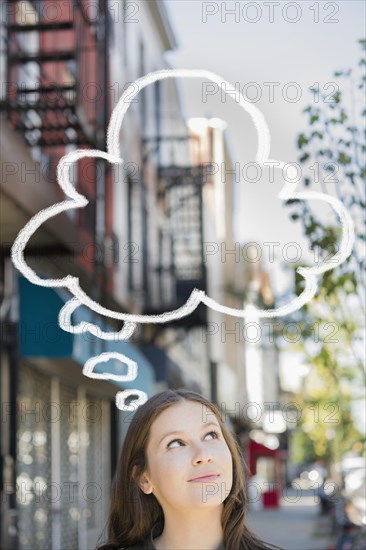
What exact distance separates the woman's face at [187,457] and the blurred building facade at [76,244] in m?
2.12

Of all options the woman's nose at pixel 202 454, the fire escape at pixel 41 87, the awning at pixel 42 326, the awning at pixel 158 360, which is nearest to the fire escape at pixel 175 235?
the awning at pixel 158 360

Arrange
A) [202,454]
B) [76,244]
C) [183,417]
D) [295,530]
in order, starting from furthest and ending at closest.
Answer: [295,530]
[76,244]
[183,417]
[202,454]

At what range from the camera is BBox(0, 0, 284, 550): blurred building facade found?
10.9 metres

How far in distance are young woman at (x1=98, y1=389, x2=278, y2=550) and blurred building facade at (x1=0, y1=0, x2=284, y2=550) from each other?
1.99 meters

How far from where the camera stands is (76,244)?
12469 mm

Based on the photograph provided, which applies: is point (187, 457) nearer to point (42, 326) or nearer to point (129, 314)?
point (129, 314)

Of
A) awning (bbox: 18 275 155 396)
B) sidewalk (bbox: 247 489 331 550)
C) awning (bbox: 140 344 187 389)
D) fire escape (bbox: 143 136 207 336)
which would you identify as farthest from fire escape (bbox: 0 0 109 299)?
sidewalk (bbox: 247 489 331 550)

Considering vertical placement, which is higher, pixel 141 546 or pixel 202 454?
pixel 202 454

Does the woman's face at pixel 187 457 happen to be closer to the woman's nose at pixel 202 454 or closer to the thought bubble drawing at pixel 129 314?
the woman's nose at pixel 202 454

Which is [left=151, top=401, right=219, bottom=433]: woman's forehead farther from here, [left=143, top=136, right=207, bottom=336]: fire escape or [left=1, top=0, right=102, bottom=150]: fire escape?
[left=143, top=136, right=207, bottom=336]: fire escape

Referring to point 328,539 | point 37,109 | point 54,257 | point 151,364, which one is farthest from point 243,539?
point 328,539

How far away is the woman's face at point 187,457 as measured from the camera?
314cm

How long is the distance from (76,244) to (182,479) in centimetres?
941

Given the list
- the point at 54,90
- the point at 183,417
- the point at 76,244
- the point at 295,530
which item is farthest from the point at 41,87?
the point at 295,530
